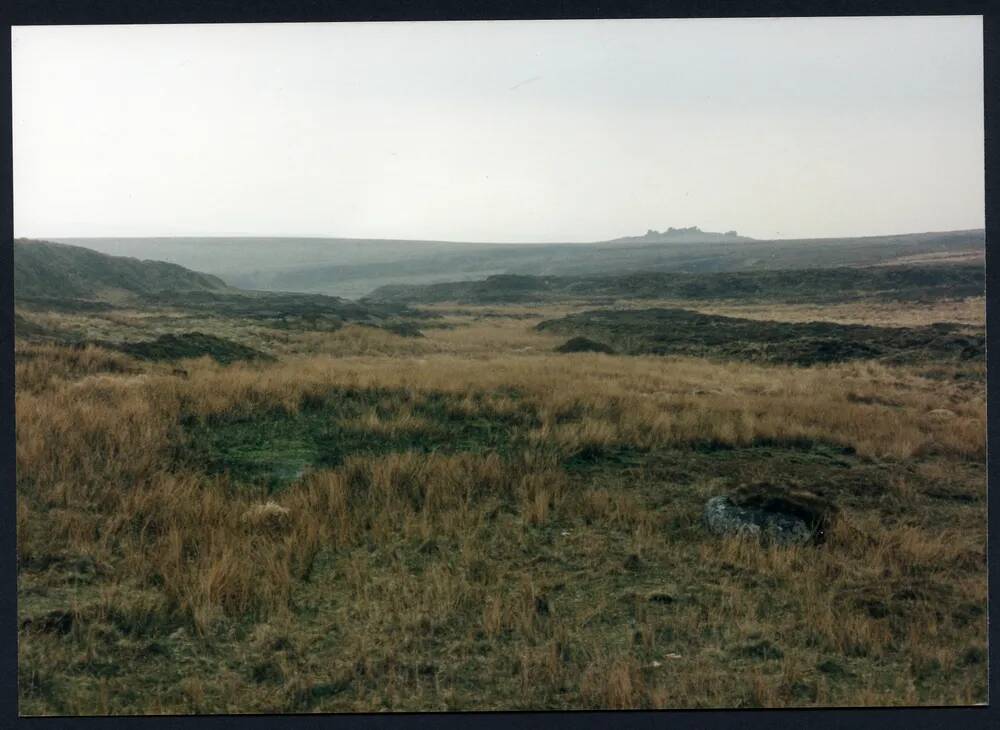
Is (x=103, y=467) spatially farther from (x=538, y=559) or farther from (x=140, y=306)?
(x=140, y=306)

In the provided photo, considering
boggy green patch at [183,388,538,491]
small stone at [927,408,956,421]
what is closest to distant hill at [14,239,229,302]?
boggy green patch at [183,388,538,491]

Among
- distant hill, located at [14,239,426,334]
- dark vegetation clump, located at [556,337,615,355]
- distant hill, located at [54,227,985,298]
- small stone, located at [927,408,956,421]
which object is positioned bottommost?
small stone, located at [927,408,956,421]

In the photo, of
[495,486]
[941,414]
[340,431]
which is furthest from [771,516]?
[340,431]

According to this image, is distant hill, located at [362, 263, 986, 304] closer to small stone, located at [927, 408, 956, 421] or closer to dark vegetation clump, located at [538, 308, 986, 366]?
dark vegetation clump, located at [538, 308, 986, 366]

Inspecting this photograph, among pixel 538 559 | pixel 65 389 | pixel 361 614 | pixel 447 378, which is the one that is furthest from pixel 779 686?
pixel 65 389

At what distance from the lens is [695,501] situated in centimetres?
612

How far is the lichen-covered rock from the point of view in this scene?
5488mm

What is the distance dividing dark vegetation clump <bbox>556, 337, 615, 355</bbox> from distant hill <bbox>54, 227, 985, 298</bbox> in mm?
812

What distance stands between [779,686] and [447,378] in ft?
15.7

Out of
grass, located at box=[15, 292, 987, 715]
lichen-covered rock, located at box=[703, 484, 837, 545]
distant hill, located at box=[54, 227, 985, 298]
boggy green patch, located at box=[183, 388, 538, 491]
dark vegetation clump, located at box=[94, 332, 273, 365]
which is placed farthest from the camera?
dark vegetation clump, located at box=[94, 332, 273, 365]

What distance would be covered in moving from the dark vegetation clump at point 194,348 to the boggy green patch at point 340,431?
1.31 m

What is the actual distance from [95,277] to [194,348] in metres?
1.67

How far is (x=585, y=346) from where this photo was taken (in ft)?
30.6

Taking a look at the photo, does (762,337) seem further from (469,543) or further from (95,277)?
(95,277)
